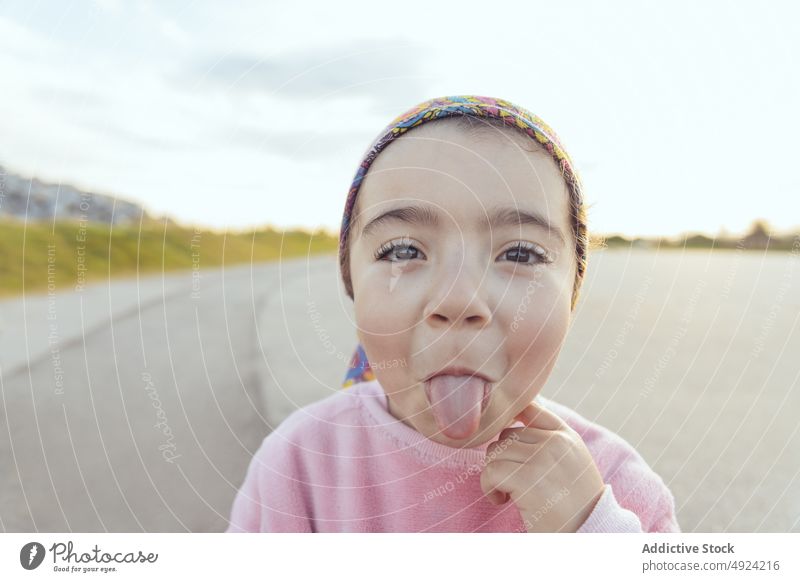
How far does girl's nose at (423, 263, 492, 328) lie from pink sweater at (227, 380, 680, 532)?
0.21 m

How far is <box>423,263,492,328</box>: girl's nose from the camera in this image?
23.5 inches

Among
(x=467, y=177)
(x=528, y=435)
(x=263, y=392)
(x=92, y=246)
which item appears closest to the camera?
(x=467, y=177)

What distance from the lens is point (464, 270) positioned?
61 centimetres

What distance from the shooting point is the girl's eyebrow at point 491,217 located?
0.60 metres

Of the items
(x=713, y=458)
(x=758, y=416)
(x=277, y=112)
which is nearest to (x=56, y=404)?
(x=277, y=112)

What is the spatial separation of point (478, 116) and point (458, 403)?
0.96ft

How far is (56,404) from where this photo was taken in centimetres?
132

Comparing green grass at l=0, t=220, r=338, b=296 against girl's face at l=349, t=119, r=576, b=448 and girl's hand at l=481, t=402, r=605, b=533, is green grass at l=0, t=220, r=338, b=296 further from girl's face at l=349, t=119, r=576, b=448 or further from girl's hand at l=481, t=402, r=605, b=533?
girl's hand at l=481, t=402, r=605, b=533

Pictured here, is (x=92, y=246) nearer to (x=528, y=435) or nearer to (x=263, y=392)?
(x=263, y=392)

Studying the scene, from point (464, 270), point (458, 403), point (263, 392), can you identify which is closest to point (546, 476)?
point (458, 403)

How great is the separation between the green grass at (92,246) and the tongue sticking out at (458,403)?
0.42 metres

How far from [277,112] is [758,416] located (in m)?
1.13

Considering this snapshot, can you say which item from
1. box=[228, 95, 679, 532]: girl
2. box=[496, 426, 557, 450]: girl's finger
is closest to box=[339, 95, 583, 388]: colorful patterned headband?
box=[228, 95, 679, 532]: girl
